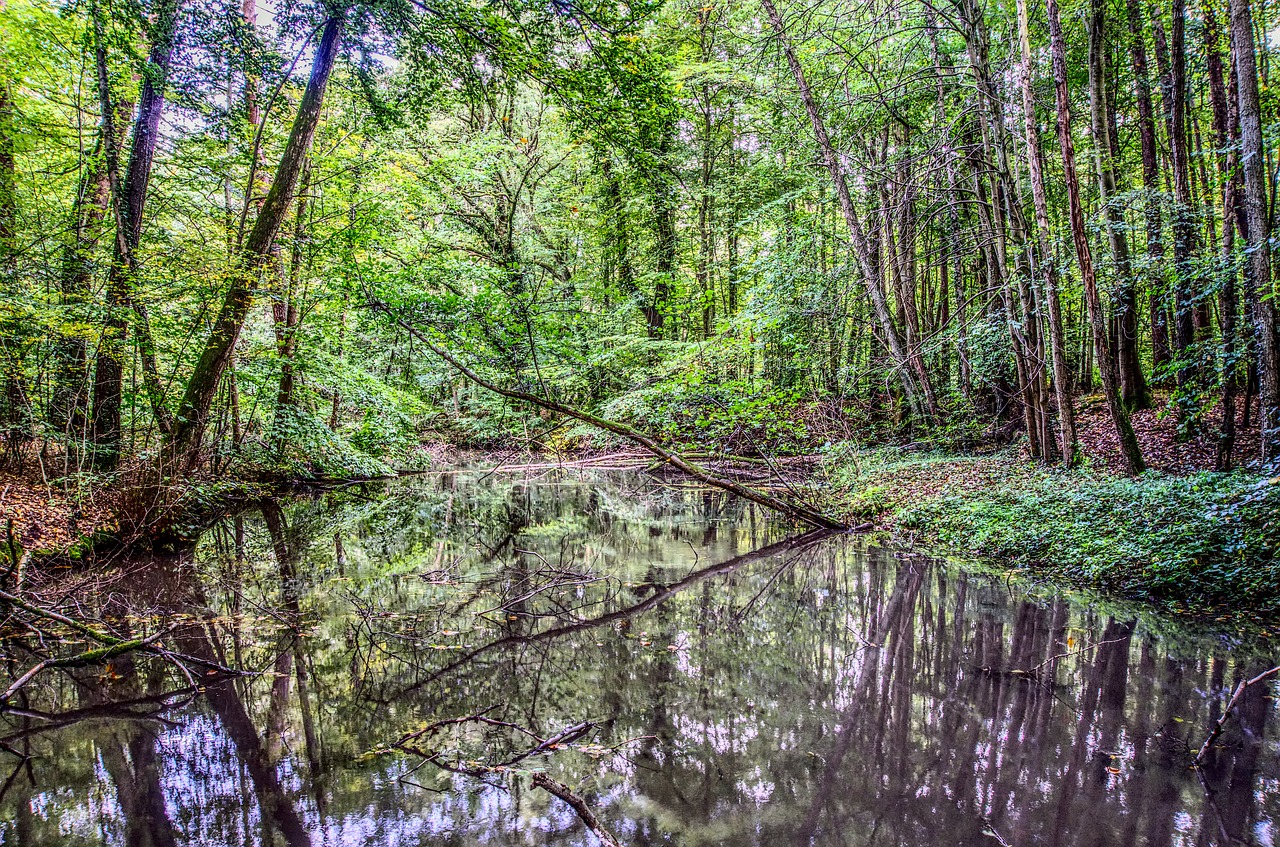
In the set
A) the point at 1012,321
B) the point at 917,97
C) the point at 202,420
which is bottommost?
the point at 202,420

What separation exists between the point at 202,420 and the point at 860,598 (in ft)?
27.1

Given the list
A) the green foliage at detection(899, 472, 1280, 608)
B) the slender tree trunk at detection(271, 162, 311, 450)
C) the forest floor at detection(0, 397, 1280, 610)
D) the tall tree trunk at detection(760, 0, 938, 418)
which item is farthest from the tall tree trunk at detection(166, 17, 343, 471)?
the green foliage at detection(899, 472, 1280, 608)

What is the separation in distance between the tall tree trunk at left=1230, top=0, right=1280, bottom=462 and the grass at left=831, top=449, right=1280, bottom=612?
3.75 feet

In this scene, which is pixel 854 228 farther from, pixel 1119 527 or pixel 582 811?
pixel 582 811

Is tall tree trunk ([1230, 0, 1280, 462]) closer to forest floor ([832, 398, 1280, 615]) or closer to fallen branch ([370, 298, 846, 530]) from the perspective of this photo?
forest floor ([832, 398, 1280, 615])

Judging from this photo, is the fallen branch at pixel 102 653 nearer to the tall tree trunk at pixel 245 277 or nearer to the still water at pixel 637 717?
the still water at pixel 637 717

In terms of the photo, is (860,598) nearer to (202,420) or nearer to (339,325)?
(202,420)

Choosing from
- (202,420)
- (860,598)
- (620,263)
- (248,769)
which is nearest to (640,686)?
(248,769)

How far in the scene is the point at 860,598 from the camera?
6.03 meters

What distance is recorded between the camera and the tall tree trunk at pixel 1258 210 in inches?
273

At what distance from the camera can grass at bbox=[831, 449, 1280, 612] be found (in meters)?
5.49

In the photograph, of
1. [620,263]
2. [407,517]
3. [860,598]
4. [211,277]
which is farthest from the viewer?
[620,263]

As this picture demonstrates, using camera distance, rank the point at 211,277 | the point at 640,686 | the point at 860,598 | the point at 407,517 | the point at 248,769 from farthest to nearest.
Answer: the point at 407,517, the point at 211,277, the point at 860,598, the point at 640,686, the point at 248,769

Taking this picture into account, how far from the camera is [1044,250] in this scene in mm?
8828
